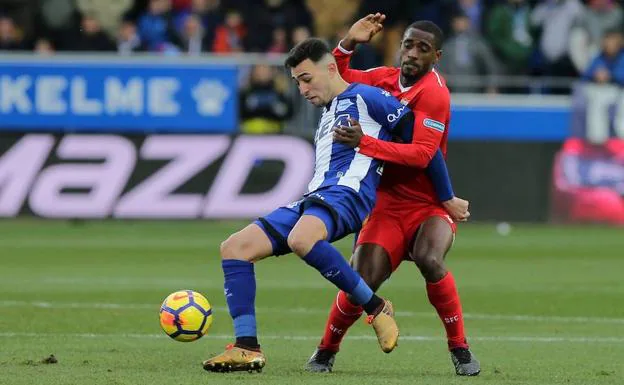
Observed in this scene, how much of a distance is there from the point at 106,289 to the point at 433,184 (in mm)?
5351

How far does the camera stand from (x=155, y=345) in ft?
32.0

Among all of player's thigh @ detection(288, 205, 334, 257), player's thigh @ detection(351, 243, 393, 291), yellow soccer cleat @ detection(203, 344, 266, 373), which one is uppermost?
player's thigh @ detection(288, 205, 334, 257)

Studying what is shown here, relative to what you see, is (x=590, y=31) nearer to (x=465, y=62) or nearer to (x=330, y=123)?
(x=465, y=62)

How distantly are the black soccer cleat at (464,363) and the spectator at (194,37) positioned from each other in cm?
1398

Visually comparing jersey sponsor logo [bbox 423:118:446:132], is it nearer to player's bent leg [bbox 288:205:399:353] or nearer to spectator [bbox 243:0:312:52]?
player's bent leg [bbox 288:205:399:353]

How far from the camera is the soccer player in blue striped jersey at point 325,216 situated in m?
8.09

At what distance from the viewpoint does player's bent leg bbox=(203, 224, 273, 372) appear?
815cm

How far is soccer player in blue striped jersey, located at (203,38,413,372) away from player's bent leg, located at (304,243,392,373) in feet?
1.13

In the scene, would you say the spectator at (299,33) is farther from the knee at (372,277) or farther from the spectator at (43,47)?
the knee at (372,277)

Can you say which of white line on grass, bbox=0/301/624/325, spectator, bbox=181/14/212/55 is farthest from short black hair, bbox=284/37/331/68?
spectator, bbox=181/14/212/55

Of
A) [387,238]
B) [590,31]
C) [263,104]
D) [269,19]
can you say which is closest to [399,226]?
[387,238]

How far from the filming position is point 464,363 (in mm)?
8461

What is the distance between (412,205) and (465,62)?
1369 centimetres

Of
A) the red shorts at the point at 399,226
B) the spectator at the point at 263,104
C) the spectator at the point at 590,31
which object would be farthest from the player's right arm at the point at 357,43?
the spectator at the point at 590,31
